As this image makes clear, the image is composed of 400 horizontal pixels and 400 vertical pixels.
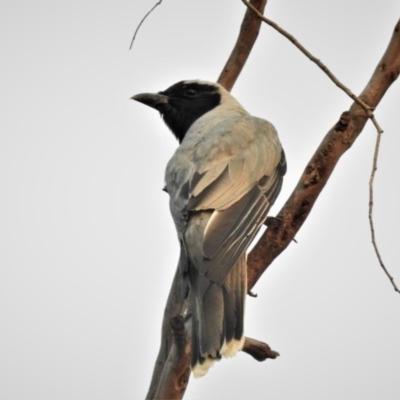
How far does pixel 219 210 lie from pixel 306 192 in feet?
1.65

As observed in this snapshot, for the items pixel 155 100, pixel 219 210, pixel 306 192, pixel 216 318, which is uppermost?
pixel 155 100

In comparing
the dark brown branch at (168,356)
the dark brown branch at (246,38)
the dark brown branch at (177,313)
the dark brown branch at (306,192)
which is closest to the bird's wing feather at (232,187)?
the dark brown branch at (306,192)

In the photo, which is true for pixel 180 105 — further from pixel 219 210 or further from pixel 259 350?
pixel 259 350

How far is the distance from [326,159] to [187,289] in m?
1.08

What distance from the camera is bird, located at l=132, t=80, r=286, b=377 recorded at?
4828 millimetres

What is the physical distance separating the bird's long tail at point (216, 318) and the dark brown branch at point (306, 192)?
10.5 inches

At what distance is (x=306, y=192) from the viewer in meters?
5.28

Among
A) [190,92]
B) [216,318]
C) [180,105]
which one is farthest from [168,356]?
[190,92]

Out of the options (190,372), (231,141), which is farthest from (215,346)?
(231,141)

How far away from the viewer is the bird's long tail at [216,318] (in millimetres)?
4691

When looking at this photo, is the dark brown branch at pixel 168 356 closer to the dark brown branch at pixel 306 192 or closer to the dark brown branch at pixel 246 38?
the dark brown branch at pixel 306 192

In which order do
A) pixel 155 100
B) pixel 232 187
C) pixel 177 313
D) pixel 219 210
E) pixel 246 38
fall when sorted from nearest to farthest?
pixel 219 210 < pixel 232 187 < pixel 177 313 < pixel 246 38 < pixel 155 100

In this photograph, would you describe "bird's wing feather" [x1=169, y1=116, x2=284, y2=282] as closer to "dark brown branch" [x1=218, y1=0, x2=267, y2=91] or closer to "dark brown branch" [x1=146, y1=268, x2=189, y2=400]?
"dark brown branch" [x1=146, y1=268, x2=189, y2=400]

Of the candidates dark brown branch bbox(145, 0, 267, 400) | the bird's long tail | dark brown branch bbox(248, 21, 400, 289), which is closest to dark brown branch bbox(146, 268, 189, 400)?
dark brown branch bbox(145, 0, 267, 400)
